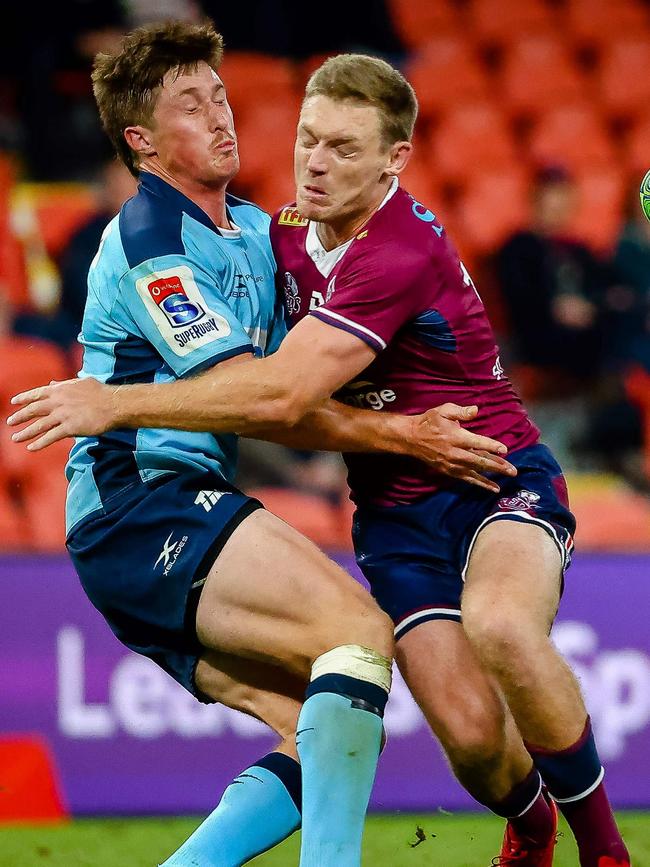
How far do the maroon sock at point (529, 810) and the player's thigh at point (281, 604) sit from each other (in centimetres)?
81

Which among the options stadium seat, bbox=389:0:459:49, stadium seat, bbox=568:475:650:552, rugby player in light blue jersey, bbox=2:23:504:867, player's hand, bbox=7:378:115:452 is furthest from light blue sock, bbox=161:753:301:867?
stadium seat, bbox=389:0:459:49

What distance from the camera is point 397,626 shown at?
152 inches

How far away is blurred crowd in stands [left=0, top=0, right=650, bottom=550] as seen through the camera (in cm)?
700

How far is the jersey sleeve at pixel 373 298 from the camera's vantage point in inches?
139

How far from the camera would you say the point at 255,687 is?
3.67 meters

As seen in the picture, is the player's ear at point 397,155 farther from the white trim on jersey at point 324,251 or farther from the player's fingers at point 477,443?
the player's fingers at point 477,443

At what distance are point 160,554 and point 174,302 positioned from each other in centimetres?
62

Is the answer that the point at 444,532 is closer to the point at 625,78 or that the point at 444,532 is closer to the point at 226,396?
the point at 226,396

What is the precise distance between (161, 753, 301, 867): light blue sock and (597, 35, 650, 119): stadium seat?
7025mm

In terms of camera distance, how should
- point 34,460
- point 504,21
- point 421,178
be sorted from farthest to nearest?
point 504,21
point 421,178
point 34,460

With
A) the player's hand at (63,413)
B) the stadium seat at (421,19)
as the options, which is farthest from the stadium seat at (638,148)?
the player's hand at (63,413)

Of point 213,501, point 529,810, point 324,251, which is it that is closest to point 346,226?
point 324,251

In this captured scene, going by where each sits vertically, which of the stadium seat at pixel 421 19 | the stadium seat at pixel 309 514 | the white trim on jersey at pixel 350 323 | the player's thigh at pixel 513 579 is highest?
the stadium seat at pixel 421 19

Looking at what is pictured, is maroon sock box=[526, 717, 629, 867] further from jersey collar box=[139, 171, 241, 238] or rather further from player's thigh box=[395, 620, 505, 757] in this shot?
jersey collar box=[139, 171, 241, 238]
